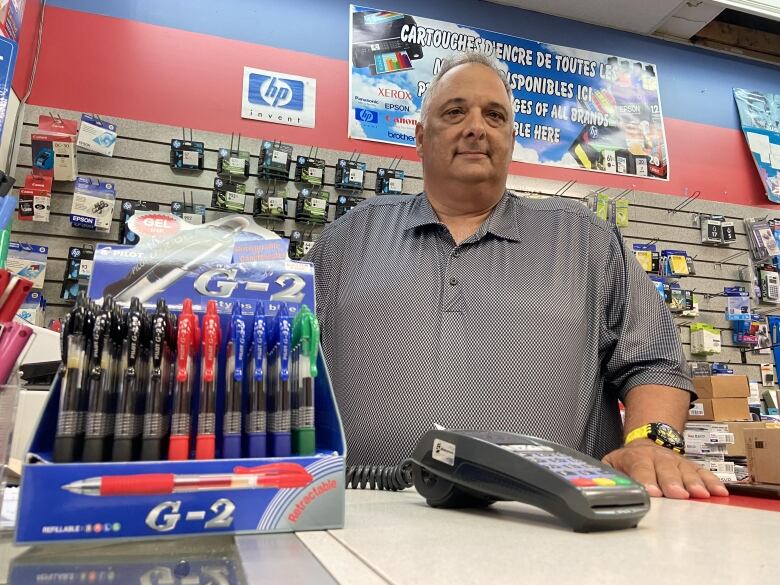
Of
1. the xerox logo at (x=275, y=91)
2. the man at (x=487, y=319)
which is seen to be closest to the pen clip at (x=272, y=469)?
the man at (x=487, y=319)

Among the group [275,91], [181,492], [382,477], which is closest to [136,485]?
[181,492]

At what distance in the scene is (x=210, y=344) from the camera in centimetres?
64

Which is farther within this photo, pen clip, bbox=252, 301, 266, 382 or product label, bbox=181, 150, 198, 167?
product label, bbox=181, 150, 198, 167

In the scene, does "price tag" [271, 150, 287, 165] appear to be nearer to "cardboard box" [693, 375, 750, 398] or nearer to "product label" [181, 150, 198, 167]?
"product label" [181, 150, 198, 167]

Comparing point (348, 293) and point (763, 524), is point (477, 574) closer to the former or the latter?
point (763, 524)

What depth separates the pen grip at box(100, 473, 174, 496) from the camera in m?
0.54

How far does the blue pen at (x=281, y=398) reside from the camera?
646 millimetres

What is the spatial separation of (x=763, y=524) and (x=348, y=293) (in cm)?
112

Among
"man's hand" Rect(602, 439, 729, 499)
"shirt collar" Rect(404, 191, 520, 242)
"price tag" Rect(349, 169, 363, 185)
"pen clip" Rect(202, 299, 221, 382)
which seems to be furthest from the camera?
"price tag" Rect(349, 169, 363, 185)

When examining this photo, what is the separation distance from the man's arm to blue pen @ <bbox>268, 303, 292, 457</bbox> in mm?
546

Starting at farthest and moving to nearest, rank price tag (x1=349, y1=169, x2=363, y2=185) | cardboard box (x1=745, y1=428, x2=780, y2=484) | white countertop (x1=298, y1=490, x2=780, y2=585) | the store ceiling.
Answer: the store ceiling, price tag (x1=349, y1=169, x2=363, y2=185), cardboard box (x1=745, y1=428, x2=780, y2=484), white countertop (x1=298, y1=490, x2=780, y2=585)

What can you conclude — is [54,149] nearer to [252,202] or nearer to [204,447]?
[252,202]

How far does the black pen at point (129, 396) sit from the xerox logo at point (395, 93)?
11.7 feet

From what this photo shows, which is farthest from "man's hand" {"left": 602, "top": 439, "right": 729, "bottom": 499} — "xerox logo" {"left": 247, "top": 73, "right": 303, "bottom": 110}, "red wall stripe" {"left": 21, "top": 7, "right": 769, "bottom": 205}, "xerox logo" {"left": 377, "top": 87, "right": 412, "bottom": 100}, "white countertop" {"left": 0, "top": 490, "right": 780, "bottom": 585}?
"xerox logo" {"left": 377, "top": 87, "right": 412, "bottom": 100}
